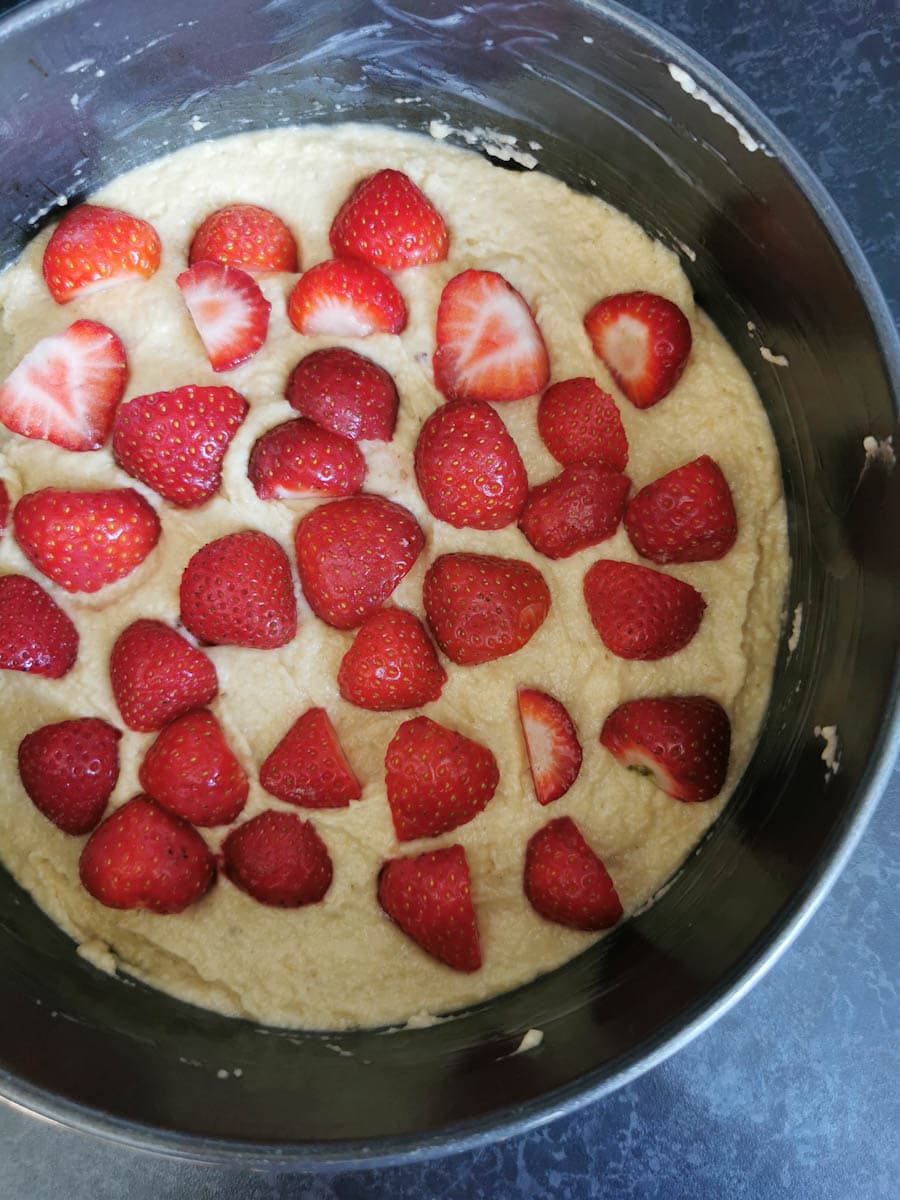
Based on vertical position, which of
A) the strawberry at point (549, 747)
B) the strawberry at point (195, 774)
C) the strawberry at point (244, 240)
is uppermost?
the strawberry at point (244, 240)

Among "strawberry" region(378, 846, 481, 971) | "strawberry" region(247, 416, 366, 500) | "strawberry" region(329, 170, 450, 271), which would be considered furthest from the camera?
"strawberry" region(329, 170, 450, 271)

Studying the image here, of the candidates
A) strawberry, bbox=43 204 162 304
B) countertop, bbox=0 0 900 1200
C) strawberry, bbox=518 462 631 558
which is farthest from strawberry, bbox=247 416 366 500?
countertop, bbox=0 0 900 1200

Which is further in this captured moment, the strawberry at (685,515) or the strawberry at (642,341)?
the strawberry at (642,341)

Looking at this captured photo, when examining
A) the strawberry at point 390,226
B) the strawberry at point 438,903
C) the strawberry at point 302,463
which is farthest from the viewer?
the strawberry at point 390,226

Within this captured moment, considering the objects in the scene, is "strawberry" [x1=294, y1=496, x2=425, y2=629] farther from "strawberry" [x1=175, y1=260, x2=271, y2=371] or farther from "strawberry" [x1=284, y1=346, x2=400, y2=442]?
"strawberry" [x1=175, y1=260, x2=271, y2=371]

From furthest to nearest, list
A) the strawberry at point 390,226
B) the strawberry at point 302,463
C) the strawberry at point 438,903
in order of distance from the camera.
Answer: the strawberry at point 390,226 → the strawberry at point 302,463 → the strawberry at point 438,903

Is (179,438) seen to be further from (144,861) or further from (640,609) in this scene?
(640,609)

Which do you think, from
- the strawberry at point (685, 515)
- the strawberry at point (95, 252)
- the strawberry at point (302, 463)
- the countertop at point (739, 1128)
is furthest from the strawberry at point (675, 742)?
the strawberry at point (95, 252)

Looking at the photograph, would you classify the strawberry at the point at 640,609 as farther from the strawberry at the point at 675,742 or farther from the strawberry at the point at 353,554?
the strawberry at the point at 353,554

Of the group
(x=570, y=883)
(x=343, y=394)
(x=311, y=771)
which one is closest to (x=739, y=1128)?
(x=570, y=883)
